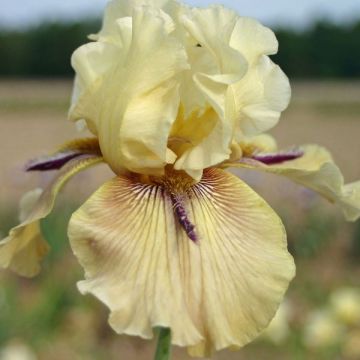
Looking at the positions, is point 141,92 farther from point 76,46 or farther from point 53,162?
point 76,46

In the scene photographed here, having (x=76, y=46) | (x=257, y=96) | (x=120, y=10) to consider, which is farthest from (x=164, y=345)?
(x=76, y=46)

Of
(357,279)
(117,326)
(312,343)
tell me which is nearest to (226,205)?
(117,326)

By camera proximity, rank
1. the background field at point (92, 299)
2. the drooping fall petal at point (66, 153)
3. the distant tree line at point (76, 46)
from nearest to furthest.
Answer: the drooping fall petal at point (66, 153) < the background field at point (92, 299) < the distant tree line at point (76, 46)

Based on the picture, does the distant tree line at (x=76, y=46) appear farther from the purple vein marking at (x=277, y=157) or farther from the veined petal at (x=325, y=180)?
the veined petal at (x=325, y=180)

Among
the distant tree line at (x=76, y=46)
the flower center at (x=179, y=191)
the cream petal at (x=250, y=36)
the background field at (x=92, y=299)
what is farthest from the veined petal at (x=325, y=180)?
the distant tree line at (x=76, y=46)

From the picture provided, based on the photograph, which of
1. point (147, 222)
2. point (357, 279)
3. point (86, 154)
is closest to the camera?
point (147, 222)

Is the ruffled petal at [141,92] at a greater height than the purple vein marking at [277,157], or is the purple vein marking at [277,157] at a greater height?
the ruffled petal at [141,92]

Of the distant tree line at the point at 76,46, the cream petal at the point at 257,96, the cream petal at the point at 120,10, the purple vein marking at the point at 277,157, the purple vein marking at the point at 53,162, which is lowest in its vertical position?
the distant tree line at the point at 76,46

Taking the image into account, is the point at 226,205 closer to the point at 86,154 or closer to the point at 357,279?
the point at 86,154

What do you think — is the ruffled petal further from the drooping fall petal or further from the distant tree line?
the distant tree line
